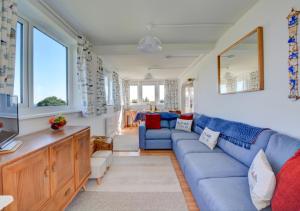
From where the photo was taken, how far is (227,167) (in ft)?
6.29

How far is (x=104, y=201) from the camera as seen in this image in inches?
80.9

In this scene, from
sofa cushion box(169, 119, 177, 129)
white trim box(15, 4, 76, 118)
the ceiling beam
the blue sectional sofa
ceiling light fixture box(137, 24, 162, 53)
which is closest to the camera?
the blue sectional sofa

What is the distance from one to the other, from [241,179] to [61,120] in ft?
6.81

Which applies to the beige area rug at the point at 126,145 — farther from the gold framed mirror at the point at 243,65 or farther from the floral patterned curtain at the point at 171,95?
the floral patterned curtain at the point at 171,95

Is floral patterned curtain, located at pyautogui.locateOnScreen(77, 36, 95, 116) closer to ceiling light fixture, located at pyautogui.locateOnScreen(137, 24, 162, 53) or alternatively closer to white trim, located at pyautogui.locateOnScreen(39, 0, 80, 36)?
white trim, located at pyautogui.locateOnScreen(39, 0, 80, 36)

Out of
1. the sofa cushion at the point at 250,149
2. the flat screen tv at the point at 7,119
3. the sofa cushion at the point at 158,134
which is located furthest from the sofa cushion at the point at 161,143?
the flat screen tv at the point at 7,119

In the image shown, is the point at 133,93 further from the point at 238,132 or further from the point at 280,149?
the point at 280,149

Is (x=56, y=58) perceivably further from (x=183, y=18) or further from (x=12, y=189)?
(x=12, y=189)

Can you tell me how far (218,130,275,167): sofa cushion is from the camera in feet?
6.06

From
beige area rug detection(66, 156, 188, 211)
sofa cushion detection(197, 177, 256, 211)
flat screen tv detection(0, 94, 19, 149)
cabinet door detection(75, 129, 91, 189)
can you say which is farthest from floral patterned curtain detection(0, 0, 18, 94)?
sofa cushion detection(197, 177, 256, 211)

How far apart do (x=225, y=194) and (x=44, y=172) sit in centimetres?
146

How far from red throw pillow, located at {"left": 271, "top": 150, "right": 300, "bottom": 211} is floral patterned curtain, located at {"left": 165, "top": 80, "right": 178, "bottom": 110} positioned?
293 inches

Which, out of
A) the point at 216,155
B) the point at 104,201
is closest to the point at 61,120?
the point at 104,201

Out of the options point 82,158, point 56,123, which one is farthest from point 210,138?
point 56,123
